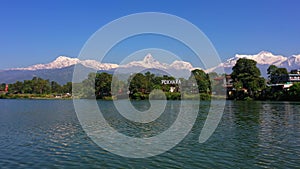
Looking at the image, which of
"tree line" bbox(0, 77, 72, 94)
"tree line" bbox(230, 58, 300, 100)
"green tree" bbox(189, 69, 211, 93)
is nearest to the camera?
"tree line" bbox(230, 58, 300, 100)

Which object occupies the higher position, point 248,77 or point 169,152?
point 248,77

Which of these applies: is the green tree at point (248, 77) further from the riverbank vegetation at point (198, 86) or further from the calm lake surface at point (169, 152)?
the calm lake surface at point (169, 152)

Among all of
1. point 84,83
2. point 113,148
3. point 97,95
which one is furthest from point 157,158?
point 84,83

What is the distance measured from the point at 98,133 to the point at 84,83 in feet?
379

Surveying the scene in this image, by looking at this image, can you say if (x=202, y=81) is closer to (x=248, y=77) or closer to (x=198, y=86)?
(x=198, y=86)

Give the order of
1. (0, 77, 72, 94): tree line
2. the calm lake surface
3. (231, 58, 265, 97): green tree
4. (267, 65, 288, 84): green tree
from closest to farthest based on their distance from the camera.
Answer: the calm lake surface, (231, 58, 265, 97): green tree, (267, 65, 288, 84): green tree, (0, 77, 72, 94): tree line

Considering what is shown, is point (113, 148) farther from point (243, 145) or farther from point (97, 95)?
point (97, 95)

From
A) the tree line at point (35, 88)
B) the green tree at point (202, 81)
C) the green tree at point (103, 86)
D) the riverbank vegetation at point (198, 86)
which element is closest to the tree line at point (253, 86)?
the riverbank vegetation at point (198, 86)

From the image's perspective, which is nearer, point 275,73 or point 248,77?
point 248,77

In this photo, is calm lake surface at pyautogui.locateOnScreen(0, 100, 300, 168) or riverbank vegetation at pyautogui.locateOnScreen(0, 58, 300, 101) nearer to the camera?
calm lake surface at pyautogui.locateOnScreen(0, 100, 300, 168)

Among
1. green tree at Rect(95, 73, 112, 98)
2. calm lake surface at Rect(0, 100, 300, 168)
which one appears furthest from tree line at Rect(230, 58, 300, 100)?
calm lake surface at Rect(0, 100, 300, 168)

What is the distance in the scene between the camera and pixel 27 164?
15000 mm

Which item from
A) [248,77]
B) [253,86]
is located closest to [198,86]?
[248,77]

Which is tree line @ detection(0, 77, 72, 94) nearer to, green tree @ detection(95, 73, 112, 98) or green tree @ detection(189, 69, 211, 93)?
green tree @ detection(95, 73, 112, 98)
